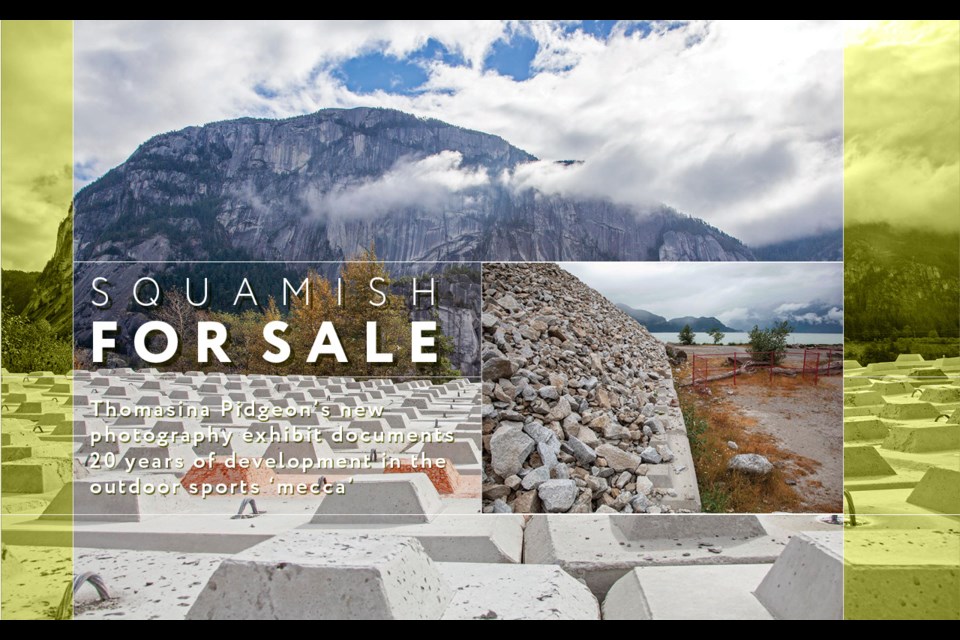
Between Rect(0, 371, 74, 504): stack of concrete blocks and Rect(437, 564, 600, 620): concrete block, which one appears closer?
Rect(437, 564, 600, 620): concrete block

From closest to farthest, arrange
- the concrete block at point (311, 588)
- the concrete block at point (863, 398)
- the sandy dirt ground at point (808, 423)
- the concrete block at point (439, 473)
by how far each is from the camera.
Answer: the concrete block at point (311, 588) < the concrete block at point (439, 473) < the sandy dirt ground at point (808, 423) < the concrete block at point (863, 398)

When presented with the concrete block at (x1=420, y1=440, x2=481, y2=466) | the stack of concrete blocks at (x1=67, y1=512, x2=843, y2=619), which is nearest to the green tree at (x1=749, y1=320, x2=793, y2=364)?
the stack of concrete blocks at (x1=67, y1=512, x2=843, y2=619)

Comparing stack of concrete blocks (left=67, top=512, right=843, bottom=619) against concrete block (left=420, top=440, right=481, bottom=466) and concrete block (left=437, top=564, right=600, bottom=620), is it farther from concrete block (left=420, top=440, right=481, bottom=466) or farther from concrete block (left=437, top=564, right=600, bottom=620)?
concrete block (left=420, top=440, right=481, bottom=466)

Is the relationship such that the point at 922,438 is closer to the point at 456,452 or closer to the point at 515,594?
the point at 456,452

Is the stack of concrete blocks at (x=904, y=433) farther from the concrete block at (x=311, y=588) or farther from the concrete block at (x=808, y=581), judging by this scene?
the concrete block at (x=311, y=588)

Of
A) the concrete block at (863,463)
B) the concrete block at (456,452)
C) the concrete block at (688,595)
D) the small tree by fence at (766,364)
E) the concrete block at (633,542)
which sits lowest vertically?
the concrete block at (633,542)

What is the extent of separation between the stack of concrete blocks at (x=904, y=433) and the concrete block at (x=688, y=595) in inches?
116

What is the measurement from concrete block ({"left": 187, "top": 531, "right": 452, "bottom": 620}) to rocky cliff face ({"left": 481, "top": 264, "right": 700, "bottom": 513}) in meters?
3.21

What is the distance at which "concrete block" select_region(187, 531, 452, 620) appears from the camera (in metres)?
3.13

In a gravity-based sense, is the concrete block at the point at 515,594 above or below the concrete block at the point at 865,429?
below

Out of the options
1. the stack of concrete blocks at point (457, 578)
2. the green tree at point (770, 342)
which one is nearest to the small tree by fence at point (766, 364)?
the green tree at point (770, 342)

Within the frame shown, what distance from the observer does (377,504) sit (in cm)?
555

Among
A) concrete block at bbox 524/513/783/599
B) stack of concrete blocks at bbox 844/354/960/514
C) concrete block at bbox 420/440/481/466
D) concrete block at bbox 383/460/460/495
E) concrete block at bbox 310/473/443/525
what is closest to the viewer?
concrete block at bbox 524/513/783/599

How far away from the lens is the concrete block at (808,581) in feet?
10.5
